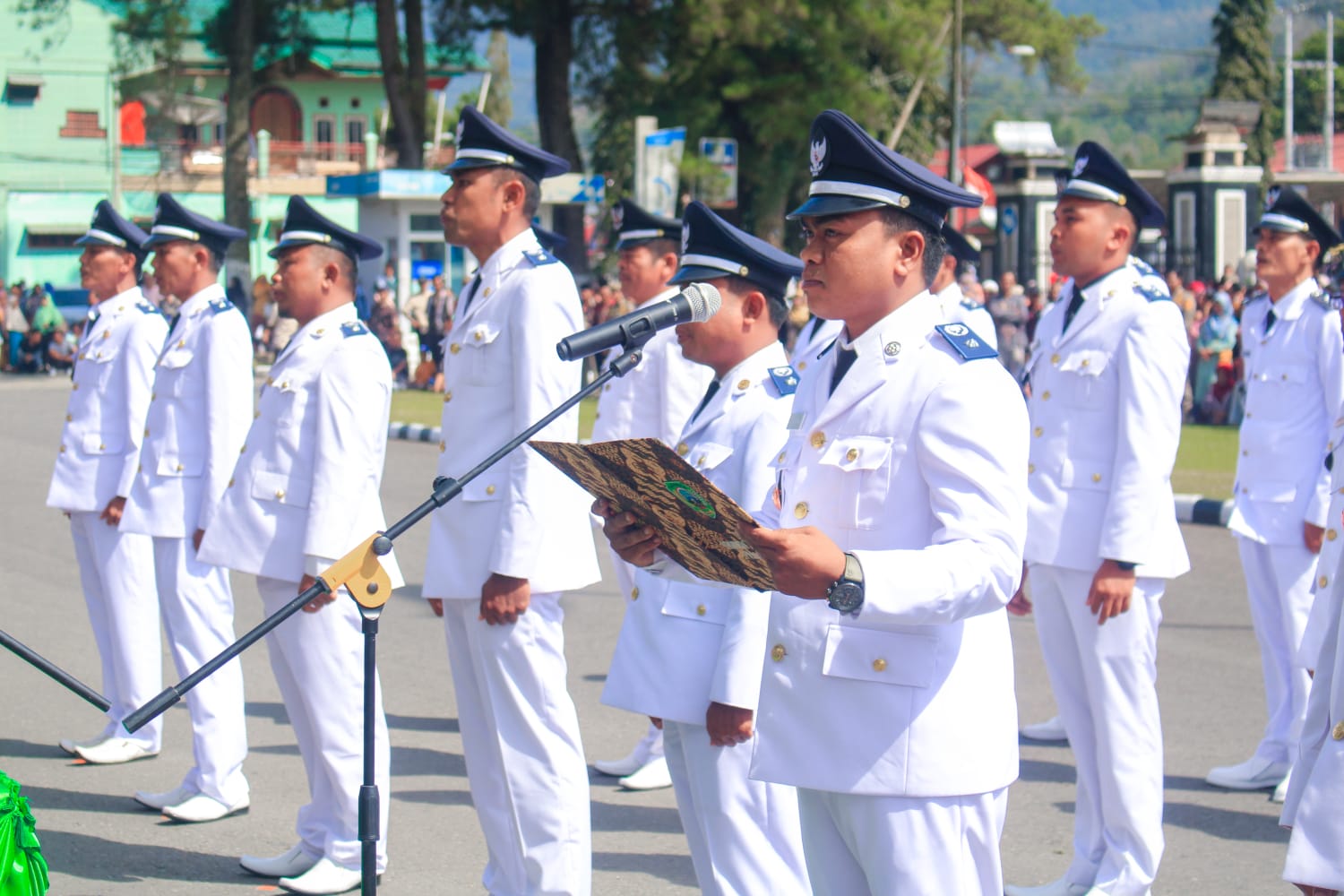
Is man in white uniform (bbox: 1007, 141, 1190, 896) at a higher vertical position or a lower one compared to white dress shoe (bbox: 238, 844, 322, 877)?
higher

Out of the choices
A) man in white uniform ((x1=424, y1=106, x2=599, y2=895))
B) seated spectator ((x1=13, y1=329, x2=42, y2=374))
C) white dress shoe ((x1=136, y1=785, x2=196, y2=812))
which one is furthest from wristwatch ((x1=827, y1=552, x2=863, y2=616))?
seated spectator ((x1=13, y1=329, x2=42, y2=374))

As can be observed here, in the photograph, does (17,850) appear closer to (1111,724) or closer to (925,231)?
(925,231)

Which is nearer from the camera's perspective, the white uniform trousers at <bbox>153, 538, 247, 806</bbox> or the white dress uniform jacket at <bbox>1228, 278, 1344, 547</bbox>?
the white uniform trousers at <bbox>153, 538, 247, 806</bbox>

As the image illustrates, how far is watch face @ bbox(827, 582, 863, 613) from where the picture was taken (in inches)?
108

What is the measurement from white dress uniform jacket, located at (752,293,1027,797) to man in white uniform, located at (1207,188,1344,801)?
3550 mm

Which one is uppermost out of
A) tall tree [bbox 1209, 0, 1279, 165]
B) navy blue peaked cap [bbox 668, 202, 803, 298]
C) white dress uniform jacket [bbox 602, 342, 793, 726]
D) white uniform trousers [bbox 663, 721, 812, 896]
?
tall tree [bbox 1209, 0, 1279, 165]

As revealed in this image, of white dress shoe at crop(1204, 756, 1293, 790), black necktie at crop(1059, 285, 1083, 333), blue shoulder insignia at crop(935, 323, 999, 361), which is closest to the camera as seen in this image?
blue shoulder insignia at crop(935, 323, 999, 361)

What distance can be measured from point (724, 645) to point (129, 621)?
3.60 m

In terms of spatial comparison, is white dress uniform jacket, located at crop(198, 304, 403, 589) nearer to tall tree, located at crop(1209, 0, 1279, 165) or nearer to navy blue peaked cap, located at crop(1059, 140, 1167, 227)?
navy blue peaked cap, located at crop(1059, 140, 1167, 227)

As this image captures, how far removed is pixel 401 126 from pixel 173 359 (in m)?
28.1

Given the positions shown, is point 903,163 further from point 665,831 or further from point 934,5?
point 934,5

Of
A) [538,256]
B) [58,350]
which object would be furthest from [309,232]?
[58,350]

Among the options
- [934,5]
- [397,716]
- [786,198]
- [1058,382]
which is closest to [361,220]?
[786,198]

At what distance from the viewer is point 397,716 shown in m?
7.23
